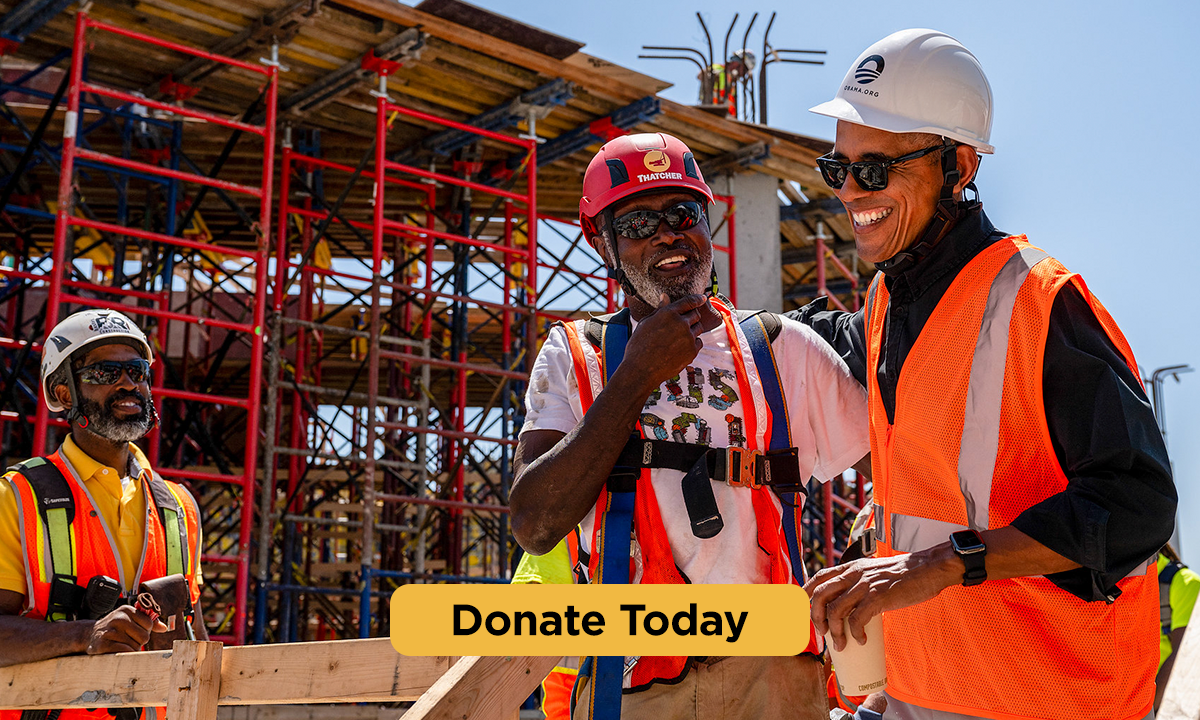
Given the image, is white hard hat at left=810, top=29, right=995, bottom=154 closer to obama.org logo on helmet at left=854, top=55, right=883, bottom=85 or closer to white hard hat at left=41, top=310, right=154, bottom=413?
obama.org logo on helmet at left=854, top=55, right=883, bottom=85

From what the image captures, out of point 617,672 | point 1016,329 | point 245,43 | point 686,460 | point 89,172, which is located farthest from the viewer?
point 89,172

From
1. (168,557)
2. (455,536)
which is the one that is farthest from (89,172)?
(168,557)

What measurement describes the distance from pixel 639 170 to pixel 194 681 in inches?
88.4

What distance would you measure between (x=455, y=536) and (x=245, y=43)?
7309mm

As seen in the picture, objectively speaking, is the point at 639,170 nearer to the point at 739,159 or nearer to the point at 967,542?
the point at 967,542

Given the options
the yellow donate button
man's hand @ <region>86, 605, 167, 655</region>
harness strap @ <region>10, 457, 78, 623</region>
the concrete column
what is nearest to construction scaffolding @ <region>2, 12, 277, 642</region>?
harness strap @ <region>10, 457, 78, 623</region>

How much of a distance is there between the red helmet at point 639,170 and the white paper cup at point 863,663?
1342 millimetres

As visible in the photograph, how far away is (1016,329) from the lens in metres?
2.43

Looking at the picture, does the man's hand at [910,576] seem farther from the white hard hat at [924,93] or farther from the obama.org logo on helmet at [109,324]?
the obama.org logo on helmet at [109,324]

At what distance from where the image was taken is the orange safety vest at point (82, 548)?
4.64 metres

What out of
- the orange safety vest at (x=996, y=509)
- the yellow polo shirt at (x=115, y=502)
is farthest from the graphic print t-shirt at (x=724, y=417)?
the yellow polo shirt at (x=115, y=502)

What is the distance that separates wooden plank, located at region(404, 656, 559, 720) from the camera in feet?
8.84

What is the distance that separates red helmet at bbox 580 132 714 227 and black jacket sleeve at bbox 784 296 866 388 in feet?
1.75

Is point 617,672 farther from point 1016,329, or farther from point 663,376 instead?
point 1016,329
